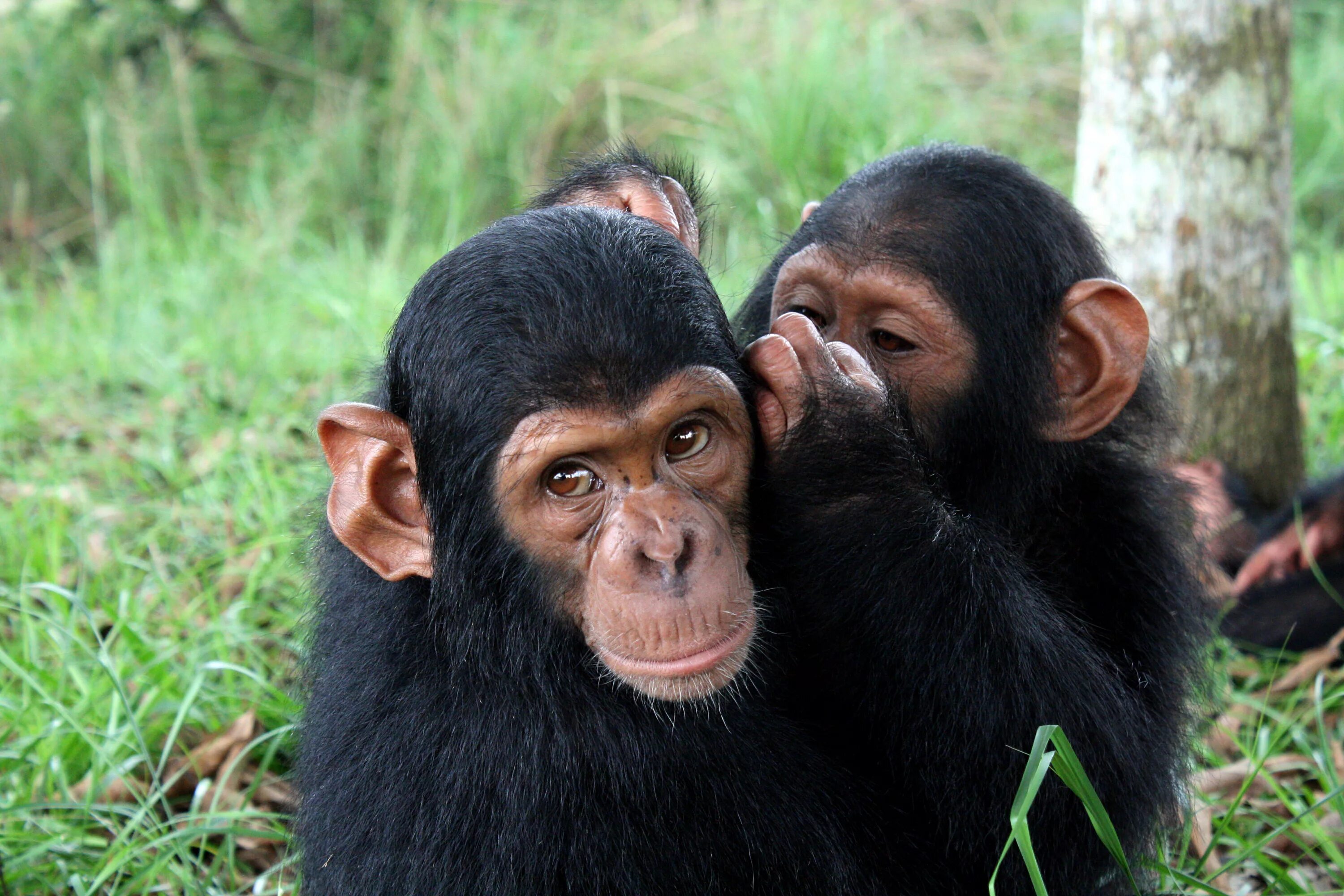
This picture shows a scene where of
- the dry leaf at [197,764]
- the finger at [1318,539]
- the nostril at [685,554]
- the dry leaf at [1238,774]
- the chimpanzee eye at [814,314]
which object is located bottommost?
the dry leaf at [1238,774]

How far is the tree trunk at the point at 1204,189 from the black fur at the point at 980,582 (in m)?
1.68

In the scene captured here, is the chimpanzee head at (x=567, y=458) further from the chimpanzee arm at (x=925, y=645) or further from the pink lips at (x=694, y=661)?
the chimpanzee arm at (x=925, y=645)

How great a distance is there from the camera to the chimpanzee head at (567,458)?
2.74 meters

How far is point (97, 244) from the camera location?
922 cm

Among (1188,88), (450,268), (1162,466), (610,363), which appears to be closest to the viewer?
(610,363)

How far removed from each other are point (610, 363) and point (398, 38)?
26.2 feet

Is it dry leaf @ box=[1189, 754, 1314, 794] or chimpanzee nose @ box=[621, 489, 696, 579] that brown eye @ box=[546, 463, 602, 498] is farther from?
dry leaf @ box=[1189, 754, 1314, 794]

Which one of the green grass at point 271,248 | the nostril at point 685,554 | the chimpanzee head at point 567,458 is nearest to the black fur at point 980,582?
the chimpanzee head at point 567,458

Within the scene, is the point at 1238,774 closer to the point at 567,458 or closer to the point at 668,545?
the point at 668,545

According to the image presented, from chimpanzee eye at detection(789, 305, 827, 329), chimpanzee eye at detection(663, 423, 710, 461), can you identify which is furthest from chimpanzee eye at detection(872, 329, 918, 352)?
chimpanzee eye at detection(663, 423, 710, 461)

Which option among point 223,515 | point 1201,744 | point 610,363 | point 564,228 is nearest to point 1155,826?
point 1201,744

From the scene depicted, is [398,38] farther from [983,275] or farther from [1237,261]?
[983,275]

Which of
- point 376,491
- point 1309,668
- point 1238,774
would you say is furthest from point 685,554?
point 1309,668

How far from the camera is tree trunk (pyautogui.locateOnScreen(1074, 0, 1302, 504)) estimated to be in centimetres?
521
